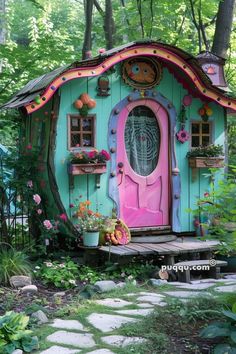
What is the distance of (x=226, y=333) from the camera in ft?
12.4

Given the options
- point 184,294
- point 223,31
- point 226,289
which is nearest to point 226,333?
point 184,294

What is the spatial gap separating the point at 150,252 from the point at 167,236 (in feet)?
3.48

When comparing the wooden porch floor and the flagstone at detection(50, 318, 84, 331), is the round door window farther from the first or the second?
the flagstone at detection(50, 318, 84, 331)

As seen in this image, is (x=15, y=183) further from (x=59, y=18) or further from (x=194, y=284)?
(x=59, y=18)

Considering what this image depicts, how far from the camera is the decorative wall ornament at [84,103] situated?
283 inches

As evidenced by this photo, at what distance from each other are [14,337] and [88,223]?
308 cm

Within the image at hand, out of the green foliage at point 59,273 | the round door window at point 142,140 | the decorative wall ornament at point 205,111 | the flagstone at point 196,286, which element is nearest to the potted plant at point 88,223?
the green foliage at point 59,273

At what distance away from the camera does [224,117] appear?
827 centimetres

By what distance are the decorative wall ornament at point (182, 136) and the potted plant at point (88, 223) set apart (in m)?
1.78

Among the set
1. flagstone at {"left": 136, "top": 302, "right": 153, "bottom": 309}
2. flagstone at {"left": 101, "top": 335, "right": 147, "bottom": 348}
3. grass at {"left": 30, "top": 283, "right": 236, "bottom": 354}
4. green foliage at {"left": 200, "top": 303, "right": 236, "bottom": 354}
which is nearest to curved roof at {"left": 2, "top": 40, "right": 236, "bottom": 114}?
grass at {"left": 30, "top": 283, "right": 236, "bottom": 354}

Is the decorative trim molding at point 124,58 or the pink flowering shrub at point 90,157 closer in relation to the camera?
the decorative trim molding at point 124,58

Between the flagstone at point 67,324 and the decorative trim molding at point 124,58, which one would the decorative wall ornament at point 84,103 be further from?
the flagstone at point 67,324

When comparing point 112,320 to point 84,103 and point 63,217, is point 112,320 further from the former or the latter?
point 84,103

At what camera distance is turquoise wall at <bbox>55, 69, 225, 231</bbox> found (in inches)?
282
